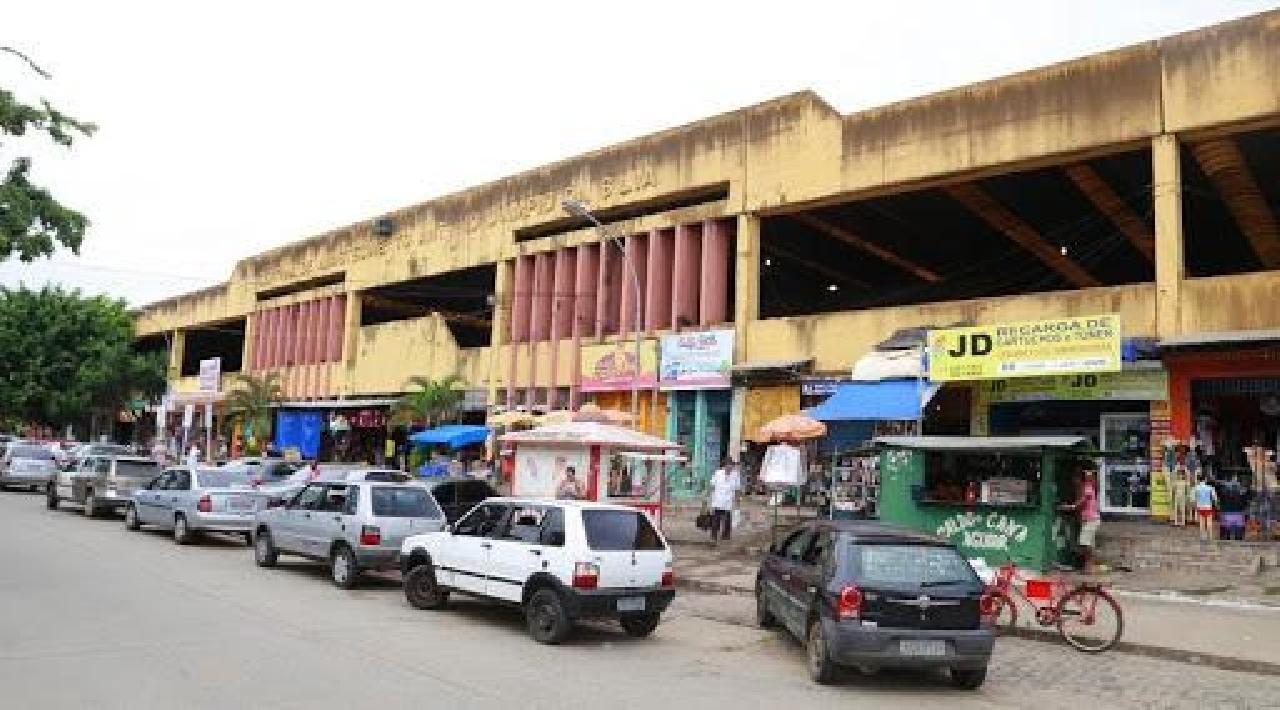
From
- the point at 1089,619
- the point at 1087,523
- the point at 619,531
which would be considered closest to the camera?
the point at 619,531

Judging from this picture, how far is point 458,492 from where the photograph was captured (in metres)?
20.1

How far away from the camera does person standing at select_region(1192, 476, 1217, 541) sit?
18.5 metres

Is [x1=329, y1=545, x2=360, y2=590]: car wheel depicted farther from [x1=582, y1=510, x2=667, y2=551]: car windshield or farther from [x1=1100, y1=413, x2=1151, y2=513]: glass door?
[x1=1100, y1=413, x2=1151, y2=513]: glass door

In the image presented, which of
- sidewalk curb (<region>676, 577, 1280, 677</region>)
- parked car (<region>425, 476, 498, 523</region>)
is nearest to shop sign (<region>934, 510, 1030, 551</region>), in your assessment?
sidewalk curb (<region>676, 577, 1280, 677</region>)

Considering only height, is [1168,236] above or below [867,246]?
below

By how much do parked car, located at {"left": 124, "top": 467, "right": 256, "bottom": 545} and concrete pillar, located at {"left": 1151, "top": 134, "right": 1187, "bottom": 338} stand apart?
18.5m

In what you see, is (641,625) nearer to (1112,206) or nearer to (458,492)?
(458,492)

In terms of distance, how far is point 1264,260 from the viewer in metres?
29.5

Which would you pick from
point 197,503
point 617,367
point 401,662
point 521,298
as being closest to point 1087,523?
point 401,662

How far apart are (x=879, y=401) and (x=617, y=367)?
1022 centimetres

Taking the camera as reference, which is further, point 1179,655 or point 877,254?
point 877,254

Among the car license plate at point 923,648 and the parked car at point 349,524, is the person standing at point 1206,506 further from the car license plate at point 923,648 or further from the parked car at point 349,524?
the parked car at point 349,524

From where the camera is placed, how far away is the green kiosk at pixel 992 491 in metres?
17.3

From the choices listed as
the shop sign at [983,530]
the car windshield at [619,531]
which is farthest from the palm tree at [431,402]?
the car windshield at [619,531]
